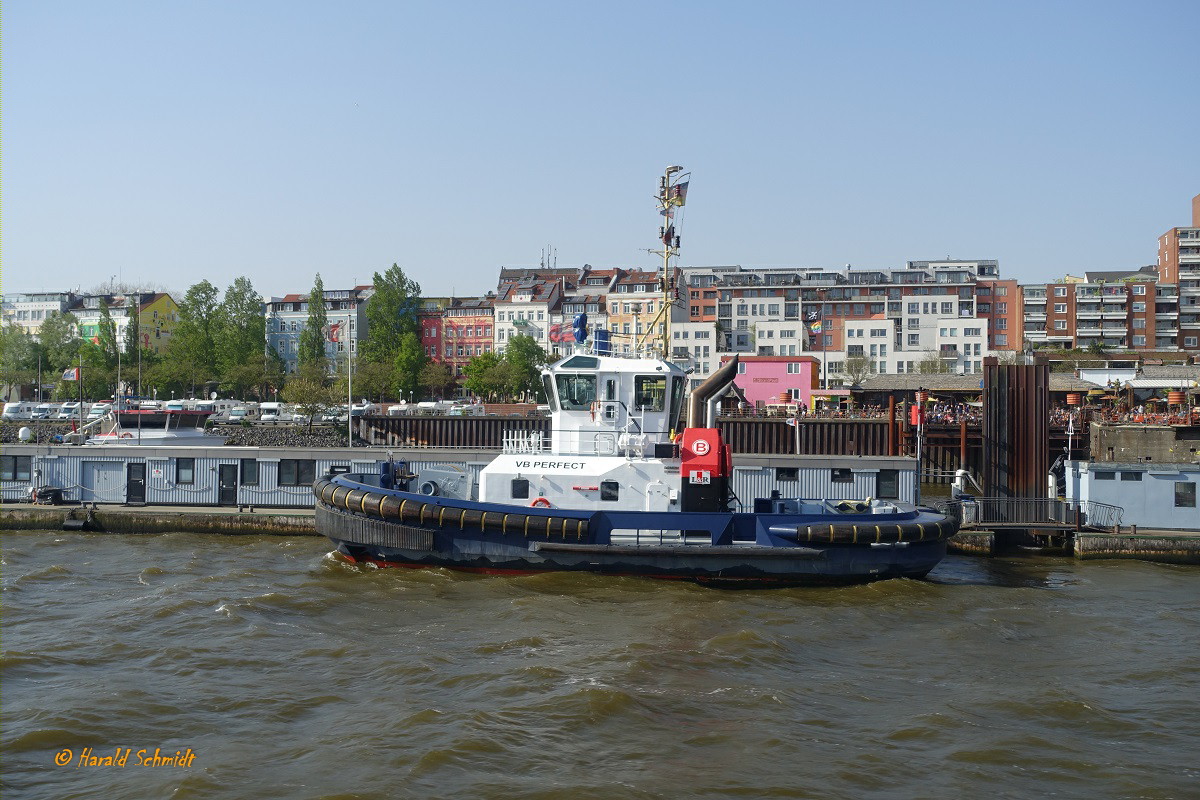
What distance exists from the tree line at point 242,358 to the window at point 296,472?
143 ft

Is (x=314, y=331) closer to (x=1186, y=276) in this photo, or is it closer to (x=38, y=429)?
(x=38, y=429)

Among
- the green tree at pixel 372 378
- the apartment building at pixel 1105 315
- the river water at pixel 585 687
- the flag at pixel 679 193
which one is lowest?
the river water at pixel 585 687

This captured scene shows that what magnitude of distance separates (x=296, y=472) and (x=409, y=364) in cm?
5340

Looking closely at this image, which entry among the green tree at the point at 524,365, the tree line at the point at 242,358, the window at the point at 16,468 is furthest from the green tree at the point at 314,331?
the window at the point at 16,468

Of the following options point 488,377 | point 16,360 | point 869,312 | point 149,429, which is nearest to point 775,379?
point 488,377

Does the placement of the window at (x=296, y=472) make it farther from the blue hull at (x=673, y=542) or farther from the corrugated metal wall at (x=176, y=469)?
the blue hull at (x=673, y=542)

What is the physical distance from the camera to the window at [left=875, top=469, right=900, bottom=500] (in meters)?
21.5

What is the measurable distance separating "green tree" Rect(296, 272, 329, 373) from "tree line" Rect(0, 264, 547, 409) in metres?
0.09

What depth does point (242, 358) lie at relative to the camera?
255ft

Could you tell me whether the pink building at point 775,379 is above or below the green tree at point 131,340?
below

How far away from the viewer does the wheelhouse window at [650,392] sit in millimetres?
19031

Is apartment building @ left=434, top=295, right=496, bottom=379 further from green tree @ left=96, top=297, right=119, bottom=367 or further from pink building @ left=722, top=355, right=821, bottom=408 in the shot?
pink building @ left=722, top=355, right=821, bottom=408

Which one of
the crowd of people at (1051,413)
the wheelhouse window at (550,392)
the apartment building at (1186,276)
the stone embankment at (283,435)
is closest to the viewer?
the wheelhouse window at (550,392)

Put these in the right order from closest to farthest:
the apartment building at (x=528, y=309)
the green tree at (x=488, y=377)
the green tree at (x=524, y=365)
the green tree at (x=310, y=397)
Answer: the green tree at (x=310, y=397) → the green tree at (x=488, y=377) → the green tree at (x=524, y=365) → the apartment building at (x=528, y=309)
